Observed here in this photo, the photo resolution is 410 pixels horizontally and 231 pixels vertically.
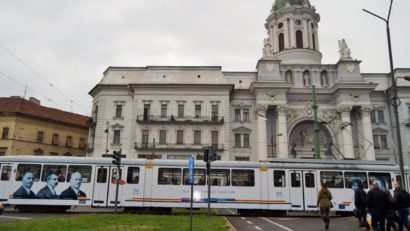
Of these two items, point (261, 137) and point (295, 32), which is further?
point (295, 32)

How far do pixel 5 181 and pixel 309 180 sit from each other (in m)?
18.4

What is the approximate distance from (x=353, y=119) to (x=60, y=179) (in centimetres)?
3772

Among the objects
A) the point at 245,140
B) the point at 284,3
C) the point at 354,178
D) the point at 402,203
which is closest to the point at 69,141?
the point at 245,140

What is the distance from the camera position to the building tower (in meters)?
54.2

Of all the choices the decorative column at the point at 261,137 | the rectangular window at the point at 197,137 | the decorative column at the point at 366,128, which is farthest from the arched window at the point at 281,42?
the rectangular window at the point at 197,137

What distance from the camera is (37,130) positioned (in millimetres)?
46719

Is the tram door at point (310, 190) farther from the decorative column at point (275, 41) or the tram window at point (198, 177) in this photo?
the decorative column at point (275, 41)

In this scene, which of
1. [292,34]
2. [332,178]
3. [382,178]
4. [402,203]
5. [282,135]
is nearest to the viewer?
[402,203]

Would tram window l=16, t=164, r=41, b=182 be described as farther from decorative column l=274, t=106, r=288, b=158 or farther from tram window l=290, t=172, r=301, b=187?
decorative column l=274, t=106, r=288, b=158

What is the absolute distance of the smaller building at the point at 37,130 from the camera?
44094mm

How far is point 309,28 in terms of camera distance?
184 ft

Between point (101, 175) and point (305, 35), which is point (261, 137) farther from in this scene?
point (101, 175)

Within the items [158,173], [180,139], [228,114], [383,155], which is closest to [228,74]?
[228,114]

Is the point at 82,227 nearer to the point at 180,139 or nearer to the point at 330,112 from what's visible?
the point at 180,139
